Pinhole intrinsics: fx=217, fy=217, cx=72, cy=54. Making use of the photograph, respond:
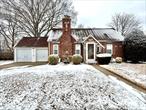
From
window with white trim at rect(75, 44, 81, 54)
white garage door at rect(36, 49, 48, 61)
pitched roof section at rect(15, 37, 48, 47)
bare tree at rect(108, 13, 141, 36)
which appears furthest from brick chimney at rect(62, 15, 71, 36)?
bare tree at rect(108, 13, 141, 36)

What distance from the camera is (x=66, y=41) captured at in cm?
2562

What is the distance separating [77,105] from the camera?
28.1ft

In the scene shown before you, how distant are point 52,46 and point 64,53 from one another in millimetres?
1954

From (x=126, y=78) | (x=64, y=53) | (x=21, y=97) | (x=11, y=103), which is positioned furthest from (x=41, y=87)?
(x=64, y=53)

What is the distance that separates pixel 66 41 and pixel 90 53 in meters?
3.16

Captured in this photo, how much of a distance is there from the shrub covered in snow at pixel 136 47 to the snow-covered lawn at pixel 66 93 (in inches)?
513

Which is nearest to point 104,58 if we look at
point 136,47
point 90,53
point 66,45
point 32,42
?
point 90,53

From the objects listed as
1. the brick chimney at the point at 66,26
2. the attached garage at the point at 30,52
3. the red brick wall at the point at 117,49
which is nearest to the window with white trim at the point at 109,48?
the red brick wall at the point at 117,49

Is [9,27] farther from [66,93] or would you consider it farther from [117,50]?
[66,93]

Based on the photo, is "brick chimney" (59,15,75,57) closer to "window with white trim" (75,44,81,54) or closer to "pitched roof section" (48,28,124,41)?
"window with white trim" (75,44,81,54)

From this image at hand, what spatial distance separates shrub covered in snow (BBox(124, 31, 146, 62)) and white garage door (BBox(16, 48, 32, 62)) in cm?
1261

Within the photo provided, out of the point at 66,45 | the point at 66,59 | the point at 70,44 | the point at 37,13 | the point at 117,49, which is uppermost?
the point at 37,13

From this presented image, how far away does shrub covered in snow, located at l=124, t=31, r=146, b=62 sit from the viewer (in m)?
24.0

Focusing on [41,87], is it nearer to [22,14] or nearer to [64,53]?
[64,53]
